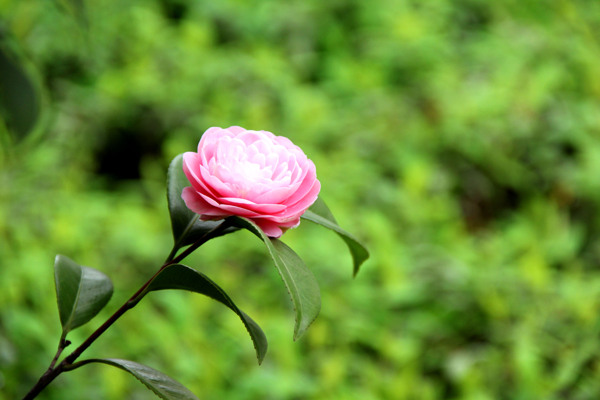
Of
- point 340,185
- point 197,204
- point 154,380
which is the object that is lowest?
point 340,185

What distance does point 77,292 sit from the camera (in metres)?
0.54

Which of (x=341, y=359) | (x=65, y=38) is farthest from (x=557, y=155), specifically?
(x=65, y=38)

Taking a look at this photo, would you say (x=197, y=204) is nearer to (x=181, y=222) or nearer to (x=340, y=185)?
(x=181, y=222)

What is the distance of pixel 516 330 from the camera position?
4.92 feet

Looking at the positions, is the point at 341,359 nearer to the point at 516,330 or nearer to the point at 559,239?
the point at 516,330

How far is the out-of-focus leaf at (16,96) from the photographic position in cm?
74

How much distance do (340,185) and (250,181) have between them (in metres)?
1.49

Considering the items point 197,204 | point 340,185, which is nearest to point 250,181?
point 197,204

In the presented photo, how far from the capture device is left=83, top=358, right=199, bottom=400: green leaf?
0.47 m

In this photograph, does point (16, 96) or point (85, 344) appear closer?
point (85, 344)

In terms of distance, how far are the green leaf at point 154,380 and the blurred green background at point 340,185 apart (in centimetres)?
35

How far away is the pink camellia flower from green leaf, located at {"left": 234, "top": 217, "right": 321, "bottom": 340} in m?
0.01

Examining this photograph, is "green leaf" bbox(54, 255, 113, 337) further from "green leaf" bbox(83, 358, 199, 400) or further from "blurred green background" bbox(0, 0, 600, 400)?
"blurred green background" bbox(0, 0, 600, 400)

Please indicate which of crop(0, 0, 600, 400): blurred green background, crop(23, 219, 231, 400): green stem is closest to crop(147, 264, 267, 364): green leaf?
crop(23, 219, 231, 400): green stem
